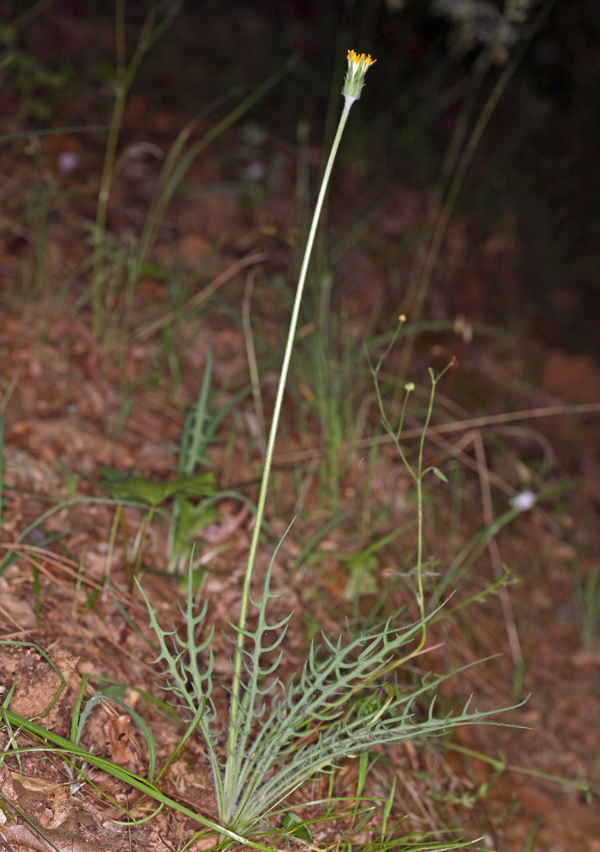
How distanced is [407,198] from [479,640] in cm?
186

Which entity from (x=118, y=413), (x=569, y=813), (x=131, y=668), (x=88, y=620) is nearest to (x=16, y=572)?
(x=88, y=620)

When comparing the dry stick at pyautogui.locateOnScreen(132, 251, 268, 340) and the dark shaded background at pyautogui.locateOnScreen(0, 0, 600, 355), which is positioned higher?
the dark shaded background at pyautogui.locateOnScreen(0, 0, 600, 355)

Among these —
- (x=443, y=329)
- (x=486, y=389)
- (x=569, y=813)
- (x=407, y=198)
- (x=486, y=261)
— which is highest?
(x=407, y=198)

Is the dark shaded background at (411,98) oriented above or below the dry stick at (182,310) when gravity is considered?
above

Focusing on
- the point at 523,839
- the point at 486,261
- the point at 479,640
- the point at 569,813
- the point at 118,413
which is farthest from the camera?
the point at 486,261

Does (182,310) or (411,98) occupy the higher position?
(411,98)

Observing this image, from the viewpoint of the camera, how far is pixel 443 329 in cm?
245

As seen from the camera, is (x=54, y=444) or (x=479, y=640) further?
(x=479, y=640)

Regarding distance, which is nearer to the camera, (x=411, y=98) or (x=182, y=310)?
(x=182, y=310)

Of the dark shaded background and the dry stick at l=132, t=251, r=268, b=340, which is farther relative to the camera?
the dark shaded background

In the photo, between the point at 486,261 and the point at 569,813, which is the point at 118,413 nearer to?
the point at 569,813

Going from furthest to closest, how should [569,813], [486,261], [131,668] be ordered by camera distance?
[486,261] → [569,813] → [131,668]

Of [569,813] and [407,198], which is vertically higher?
[407,198]

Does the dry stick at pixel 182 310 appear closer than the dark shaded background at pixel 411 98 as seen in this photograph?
Yes
